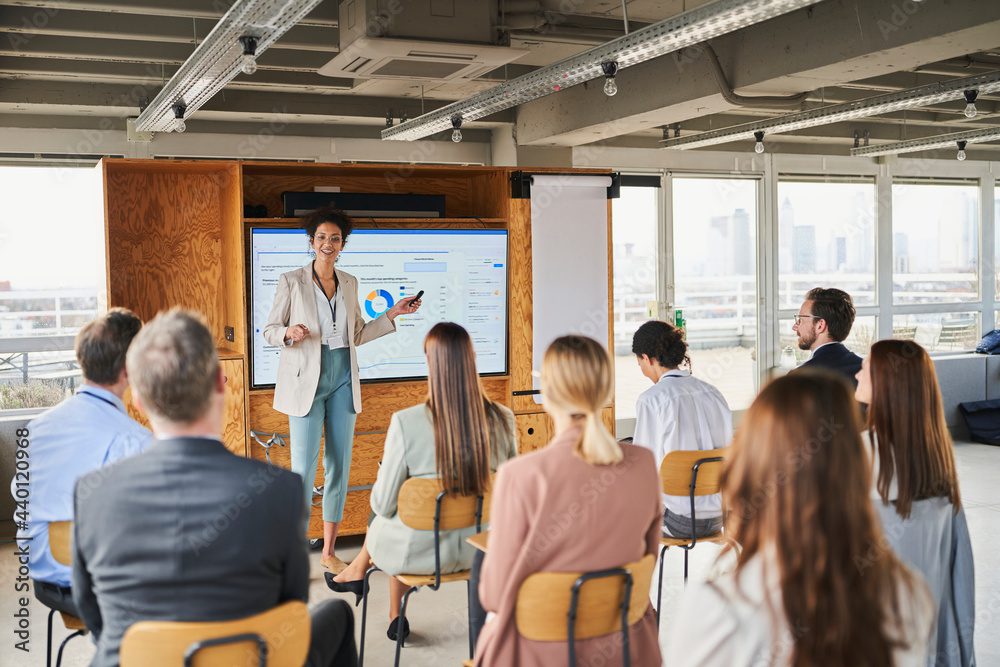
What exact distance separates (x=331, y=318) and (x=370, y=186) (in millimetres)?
1139

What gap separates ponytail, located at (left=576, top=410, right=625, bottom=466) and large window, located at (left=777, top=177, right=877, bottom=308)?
7577 mm

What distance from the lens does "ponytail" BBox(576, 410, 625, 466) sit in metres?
2.18

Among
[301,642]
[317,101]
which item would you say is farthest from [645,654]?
[317,101]

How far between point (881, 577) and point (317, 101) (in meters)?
6.56

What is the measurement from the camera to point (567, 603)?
214 cm

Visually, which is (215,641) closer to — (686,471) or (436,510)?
(436,510)

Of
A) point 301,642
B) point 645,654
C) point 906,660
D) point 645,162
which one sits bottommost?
point 645,654

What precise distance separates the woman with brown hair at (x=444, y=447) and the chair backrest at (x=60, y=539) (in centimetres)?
98

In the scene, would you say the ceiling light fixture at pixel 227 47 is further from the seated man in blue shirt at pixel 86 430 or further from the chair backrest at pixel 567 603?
the chair backrest at pixel 567 603

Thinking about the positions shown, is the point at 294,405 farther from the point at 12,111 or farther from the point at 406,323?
the point at 12,111

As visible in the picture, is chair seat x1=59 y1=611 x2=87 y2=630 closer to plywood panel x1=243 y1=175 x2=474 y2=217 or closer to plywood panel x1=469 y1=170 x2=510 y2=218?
plywood panel x1=243 y1=175 x2=474 y2=217

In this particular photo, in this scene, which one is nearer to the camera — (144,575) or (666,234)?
(144,575)

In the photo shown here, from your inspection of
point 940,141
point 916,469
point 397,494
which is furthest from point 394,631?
point 940,141

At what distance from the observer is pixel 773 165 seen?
9.14 meters
